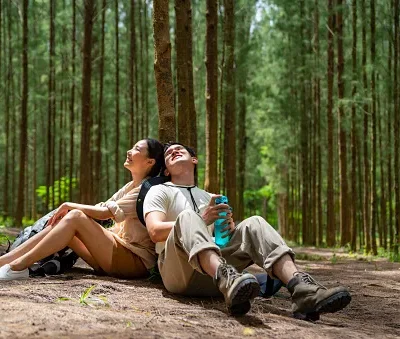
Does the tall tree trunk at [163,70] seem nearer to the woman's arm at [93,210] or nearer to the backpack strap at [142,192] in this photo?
the backpack strap at [142,192]

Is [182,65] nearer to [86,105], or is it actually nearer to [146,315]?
[146,315]

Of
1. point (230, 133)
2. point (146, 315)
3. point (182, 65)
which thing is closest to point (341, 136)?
point (230, 133)

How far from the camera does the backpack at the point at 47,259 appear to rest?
431 cm

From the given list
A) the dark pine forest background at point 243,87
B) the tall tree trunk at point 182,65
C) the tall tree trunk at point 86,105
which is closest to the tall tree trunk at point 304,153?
the dark pine forest background at point 243,87

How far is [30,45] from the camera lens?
53.4 feet

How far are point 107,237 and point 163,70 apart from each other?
222 cm

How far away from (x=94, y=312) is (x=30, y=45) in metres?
14.8

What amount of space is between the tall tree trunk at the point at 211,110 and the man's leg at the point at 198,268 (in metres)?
5.74

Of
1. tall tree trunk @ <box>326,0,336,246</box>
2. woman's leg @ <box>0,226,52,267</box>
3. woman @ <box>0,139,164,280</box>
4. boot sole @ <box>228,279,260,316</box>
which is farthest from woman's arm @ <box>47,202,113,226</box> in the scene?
tall tree trunk @ <box>326,0,336,246</box>

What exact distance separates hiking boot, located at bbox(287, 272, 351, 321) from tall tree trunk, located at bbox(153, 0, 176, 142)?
2805mm

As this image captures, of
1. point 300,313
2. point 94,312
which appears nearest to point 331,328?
point 300,313

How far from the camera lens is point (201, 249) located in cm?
311

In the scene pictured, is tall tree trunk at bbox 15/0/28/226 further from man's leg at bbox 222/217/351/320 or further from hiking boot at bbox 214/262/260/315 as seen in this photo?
hiking boot at bbox 214/262/260/315

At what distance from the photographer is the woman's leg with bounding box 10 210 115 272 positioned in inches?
157
